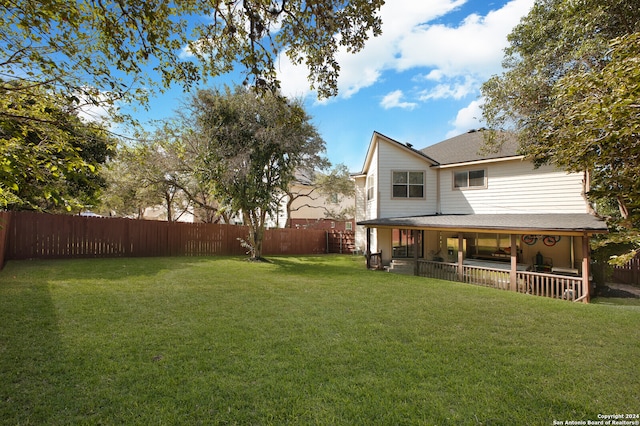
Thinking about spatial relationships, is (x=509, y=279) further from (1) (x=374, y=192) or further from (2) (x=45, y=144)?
(2) (x=45, y=144)

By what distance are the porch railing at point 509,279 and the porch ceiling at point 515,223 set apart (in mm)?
1471

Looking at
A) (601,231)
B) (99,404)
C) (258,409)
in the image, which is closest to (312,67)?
(258,409)

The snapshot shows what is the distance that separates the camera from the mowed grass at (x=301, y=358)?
2.93m

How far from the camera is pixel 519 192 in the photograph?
39.8 feet

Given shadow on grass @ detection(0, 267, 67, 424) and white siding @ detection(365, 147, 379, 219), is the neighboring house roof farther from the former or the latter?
shadow on grass @ detection(0, 267, 67, 424)

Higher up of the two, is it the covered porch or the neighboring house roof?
the neighboring house roof

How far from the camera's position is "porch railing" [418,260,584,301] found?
9.21 m

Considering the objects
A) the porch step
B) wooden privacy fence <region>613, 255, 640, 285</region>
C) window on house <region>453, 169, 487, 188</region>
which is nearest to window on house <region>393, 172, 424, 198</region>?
window on house <region>453, 169, 487, 188</region>

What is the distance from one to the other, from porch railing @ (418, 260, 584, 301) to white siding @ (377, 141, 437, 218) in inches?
123

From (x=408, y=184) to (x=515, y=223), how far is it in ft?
16.9

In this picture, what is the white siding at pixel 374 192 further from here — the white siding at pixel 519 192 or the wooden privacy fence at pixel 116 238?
the wooden privacy fence at pixel 116 238

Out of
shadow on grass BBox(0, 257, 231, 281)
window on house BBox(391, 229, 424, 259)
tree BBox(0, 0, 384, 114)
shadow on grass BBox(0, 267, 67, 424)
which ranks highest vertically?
tree BBox(0, 0, 384, 114)

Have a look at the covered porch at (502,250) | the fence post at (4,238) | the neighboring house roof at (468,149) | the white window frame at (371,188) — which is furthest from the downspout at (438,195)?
the fence post at (4,238)

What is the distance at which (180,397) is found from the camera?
3070 mm
